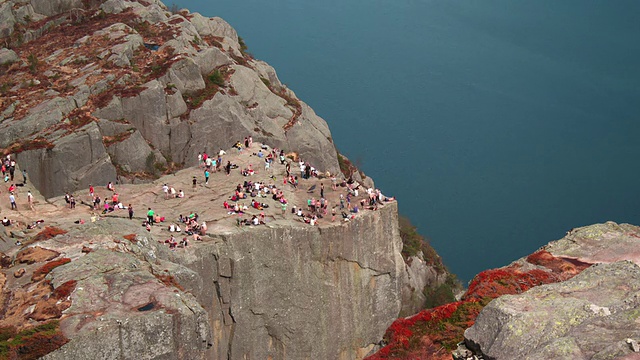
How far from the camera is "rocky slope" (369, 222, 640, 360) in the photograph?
82.6 ft

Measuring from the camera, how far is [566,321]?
27.4 metres

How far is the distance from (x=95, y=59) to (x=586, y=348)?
57.3 meters

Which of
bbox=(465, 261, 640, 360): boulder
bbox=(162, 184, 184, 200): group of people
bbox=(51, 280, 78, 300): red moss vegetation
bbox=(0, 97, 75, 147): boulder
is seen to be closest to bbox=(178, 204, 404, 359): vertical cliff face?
bbox=(162, 184, 184, 200): group of people

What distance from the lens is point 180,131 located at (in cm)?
6856

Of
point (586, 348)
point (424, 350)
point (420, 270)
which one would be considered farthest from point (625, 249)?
point (420, 270)

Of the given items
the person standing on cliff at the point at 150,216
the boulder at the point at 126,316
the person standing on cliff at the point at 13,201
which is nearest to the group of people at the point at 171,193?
the person standing on cliff at the point at 150,216

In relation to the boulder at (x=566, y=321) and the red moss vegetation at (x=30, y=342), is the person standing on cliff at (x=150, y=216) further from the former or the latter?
the boulder at (x=566, y=321)

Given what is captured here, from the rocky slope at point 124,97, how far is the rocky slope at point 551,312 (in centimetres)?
3343

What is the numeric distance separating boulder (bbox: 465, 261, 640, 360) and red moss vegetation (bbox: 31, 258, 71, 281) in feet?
61.3

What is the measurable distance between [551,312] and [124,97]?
1843 inches

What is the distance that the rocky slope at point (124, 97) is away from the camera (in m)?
61.5

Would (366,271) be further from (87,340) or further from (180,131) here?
(87,340)

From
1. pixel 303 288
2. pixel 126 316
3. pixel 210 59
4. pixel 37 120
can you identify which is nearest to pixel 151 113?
pixel 37 120

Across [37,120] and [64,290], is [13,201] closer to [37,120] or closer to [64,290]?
[37,120]
